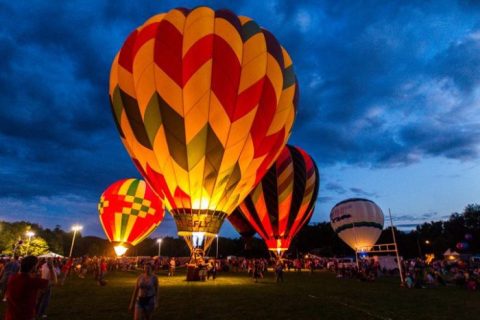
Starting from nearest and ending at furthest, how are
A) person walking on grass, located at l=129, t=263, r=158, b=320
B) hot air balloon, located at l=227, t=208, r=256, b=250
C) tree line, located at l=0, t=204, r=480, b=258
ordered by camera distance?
person walking on grass, located at l=129, t=263, r=158, b=320 → hot air balloon, located at l=227, t=208, r=256, b=250 → tree line, located at l=0, t=204, r=480, b=258

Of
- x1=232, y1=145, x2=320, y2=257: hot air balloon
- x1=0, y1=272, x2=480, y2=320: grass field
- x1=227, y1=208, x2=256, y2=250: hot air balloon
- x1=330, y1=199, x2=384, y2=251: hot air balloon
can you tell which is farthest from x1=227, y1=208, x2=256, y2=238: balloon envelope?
x1=0, y1=272, x2=480, y2=320: grass field

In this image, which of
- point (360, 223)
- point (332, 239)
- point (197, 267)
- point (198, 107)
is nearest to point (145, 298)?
point (198, 107)

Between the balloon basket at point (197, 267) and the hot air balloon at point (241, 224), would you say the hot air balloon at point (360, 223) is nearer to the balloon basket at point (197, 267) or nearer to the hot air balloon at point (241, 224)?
the hot air balloon at point (241, 224)

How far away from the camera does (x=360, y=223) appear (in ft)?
98.0

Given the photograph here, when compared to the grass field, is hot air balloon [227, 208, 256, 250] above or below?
above

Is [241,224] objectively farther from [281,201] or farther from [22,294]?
[22,294]

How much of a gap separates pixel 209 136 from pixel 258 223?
14431 mm

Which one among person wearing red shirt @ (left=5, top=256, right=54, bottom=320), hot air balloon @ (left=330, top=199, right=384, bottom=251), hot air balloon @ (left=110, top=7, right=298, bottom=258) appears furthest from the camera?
hot air balloon @ (left=330, top=199, right=384, bottom=251)

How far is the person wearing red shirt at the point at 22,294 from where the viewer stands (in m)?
3.60

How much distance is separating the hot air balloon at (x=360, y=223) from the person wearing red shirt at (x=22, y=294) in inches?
1150

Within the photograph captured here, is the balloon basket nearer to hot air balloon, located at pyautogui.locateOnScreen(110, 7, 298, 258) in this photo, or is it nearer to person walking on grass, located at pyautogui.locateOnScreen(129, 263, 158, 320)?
hot air balloon, located at pyautogui.locateOnScreen(110, 7, 298, 258)

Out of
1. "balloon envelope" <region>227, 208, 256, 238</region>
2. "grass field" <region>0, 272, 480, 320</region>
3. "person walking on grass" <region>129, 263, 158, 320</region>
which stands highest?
"balloon envelope" <region>227, 208, 256, 238</region>

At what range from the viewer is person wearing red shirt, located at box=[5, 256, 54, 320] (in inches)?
142

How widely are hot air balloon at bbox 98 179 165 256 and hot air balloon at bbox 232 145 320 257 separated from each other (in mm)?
8122
